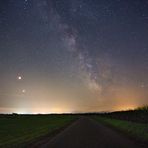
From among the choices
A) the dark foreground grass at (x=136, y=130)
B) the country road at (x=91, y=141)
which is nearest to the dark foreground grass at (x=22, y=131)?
the country road at (x=91, y=141)

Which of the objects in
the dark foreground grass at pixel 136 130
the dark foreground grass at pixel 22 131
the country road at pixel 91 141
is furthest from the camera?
the dark foreground grass at pixel 136 130

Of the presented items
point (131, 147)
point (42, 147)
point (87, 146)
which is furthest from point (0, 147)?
point (131, 147)

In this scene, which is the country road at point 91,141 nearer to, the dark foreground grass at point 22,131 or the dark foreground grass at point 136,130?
the dark foreground grass at point 136,130

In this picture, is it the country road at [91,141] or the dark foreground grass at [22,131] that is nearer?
the country road at [91,141]

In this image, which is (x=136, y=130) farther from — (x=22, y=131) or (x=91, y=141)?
(x=22, y=131)

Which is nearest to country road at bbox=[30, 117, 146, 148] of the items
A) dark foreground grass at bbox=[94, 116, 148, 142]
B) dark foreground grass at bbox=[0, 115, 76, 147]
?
dark foreground grass at bbox=[94, 116, 148, 142]

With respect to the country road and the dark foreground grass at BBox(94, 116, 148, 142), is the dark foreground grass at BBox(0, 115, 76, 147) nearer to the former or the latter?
the country road

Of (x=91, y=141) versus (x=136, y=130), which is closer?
(x=91, y=141)

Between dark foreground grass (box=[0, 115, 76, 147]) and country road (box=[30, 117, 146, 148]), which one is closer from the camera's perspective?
country road (box=[30, 117, 146, 148])

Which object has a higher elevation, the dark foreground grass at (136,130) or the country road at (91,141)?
the dark foreground grass at (136,130)

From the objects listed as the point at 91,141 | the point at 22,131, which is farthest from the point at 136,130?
the point at 22,131

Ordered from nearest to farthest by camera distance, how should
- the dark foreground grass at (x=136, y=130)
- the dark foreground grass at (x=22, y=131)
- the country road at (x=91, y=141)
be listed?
the country road at (x=91, y=141) → the dark foreground grass at (x=22, y=131) → the dark foreground grass at (x=136, y=130)

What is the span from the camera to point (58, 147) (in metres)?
17.8

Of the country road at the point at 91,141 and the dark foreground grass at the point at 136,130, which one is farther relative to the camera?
the dark foreground grass at the point at 136,130
